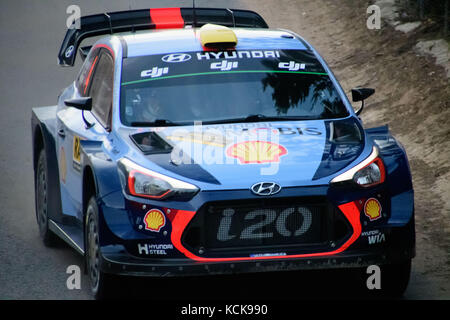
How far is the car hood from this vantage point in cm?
689

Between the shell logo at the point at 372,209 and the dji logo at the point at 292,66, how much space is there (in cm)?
177

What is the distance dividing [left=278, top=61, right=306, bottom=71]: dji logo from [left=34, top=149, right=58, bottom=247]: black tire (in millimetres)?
2240

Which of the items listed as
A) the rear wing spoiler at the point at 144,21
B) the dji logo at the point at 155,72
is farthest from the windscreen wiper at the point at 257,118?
the rear wing spoiler at the point at 144,21

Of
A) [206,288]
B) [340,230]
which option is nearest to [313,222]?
[340,230]

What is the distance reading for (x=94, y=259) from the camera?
7.45 metres

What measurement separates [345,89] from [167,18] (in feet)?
20.3

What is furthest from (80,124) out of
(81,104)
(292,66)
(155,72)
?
(292,66)

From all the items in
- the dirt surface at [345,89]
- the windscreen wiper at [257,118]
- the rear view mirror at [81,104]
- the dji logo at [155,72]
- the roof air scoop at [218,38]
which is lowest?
the dirt surface at [345,89]

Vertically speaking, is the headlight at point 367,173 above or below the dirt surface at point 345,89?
above

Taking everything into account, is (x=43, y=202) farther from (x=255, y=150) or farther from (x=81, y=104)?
(x=255, y=150)

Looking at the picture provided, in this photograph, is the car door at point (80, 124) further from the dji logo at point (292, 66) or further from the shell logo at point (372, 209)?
the shell logo at point (372, 209)

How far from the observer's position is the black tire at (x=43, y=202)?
9.44 metres

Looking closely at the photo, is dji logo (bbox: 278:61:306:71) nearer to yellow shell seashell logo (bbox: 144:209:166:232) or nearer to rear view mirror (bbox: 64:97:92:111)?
rear view mirror (bbox: 64:97:92:111)

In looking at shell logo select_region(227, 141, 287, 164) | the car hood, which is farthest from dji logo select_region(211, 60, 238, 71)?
shell logo select_region(227, 141, 287, 164)
